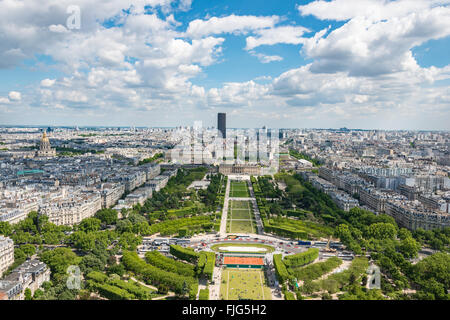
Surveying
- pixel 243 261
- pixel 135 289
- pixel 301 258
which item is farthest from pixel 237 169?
pixel 135 289

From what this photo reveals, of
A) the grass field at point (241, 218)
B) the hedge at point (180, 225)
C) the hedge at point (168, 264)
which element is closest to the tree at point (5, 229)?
the hedge at point (180, 225)

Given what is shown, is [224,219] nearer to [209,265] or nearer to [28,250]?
[209,265]

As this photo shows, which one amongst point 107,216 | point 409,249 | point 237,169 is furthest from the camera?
point 237,169

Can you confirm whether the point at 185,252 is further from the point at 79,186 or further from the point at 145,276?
the point at 79,186

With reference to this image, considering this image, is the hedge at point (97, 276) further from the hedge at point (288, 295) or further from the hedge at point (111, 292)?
the hedge at point (288, 295)

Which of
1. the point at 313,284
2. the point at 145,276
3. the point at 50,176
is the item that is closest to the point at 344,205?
the point at 313,284
